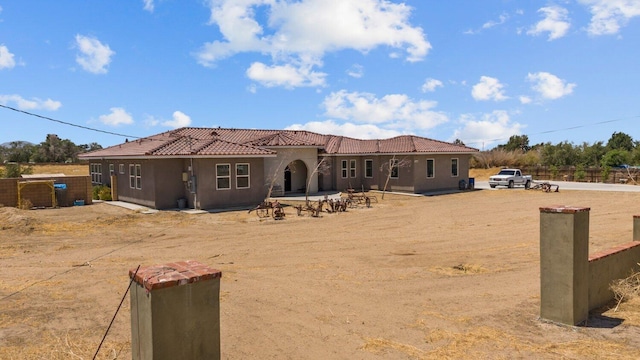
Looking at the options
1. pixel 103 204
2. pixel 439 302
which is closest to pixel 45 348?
pixel 439 302

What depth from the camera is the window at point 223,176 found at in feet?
75.4

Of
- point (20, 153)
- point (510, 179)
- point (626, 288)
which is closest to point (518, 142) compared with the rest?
point (510, 179)

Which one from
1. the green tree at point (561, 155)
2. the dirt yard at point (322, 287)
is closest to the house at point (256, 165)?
the dirt yard at point (322, 287)

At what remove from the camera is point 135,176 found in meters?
25.3

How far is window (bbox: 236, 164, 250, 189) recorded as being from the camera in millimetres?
23781

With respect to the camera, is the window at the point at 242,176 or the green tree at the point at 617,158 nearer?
the window at the point at 242,176

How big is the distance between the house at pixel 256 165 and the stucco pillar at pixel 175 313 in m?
18.5

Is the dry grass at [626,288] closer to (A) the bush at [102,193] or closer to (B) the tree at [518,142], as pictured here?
(A) the bush at [102,193]

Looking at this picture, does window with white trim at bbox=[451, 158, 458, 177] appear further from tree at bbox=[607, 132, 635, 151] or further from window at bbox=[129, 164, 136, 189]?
tree at bbox=[607, 132, 635, 151]

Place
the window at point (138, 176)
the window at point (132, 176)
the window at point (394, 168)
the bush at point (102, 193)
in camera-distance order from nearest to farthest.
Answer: the window at point (138, 176) < the window at point (132, 176) < the bush at point (102, 193) < the window at point (394, 168)

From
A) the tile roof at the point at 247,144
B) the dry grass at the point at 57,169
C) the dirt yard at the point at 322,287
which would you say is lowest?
the dirt yard at the point at 322,287

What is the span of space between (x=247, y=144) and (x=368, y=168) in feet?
38.8

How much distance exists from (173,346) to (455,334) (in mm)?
4678

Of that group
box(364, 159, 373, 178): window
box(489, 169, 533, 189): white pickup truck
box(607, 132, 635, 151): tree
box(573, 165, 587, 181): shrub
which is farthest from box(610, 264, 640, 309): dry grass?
box(607, 132, 635, 151): tree
